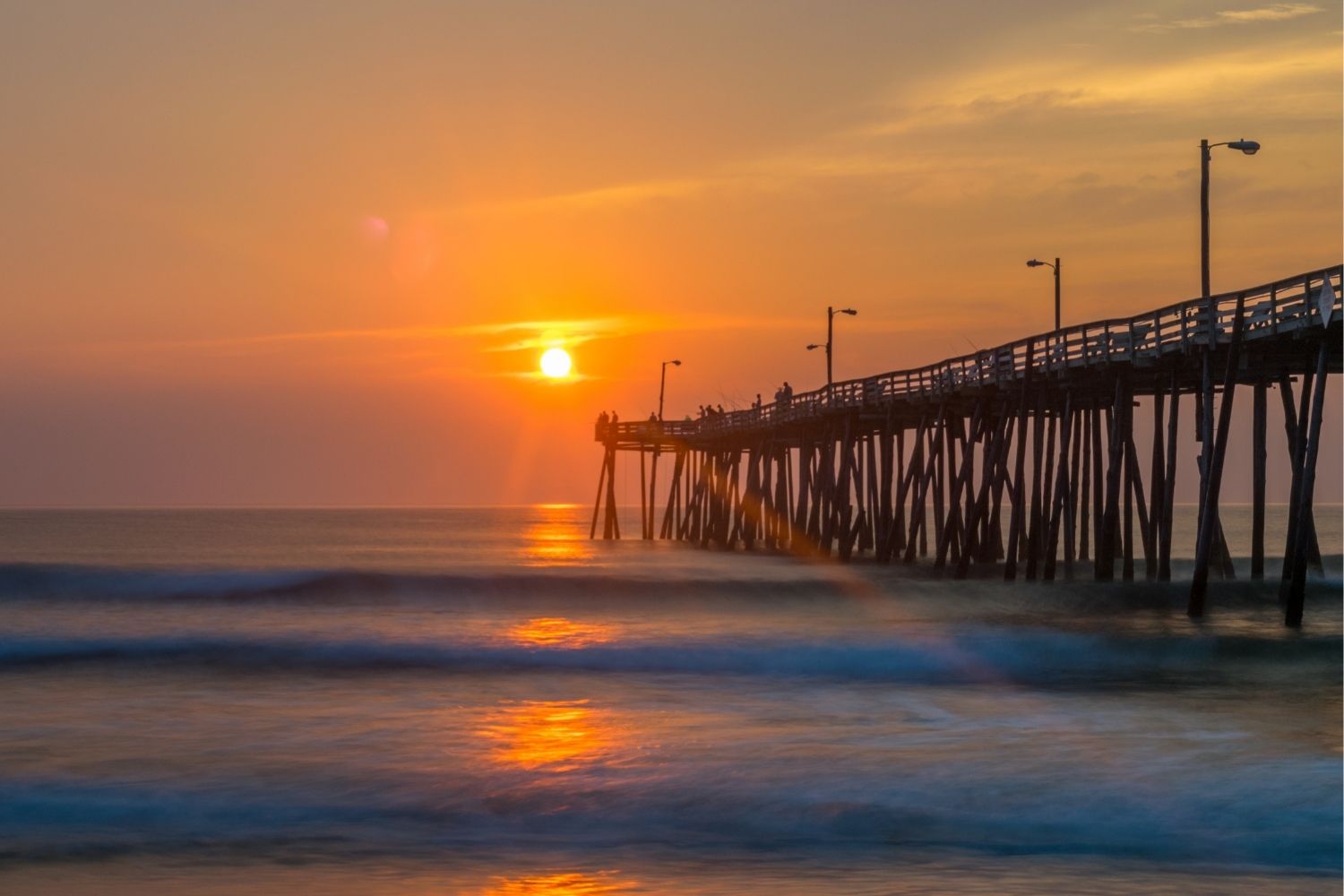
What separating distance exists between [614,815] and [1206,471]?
53.4 ft

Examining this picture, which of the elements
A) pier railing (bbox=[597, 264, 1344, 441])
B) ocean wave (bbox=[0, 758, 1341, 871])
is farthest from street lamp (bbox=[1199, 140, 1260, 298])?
ocean wave (bbox=[0, 758, 1341, 871])

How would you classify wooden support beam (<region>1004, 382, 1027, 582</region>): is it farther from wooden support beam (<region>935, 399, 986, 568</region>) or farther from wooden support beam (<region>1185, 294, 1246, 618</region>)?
wooden support beam (<region>1185, 294, 1246, 618</region>)

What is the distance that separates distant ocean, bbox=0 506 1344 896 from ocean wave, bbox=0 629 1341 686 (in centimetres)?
11

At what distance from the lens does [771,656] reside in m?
26.7

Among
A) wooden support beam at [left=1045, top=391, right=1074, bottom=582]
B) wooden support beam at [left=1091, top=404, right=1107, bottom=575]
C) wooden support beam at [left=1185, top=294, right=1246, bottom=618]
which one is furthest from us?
wooden support beam at [left=1091, top=404, right=1107, bottom=575]


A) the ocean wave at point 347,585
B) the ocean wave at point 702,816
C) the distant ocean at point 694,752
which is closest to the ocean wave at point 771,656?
the distant ocean at point 694,752

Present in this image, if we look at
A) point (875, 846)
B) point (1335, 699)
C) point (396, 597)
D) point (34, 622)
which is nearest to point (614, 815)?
point (875, 846)

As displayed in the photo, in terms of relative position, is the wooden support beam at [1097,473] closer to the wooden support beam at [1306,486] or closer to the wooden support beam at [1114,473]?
the wooden support beam at [1114,473]

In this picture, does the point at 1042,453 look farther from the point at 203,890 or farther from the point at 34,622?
the point at 203,890

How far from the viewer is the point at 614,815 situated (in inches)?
532

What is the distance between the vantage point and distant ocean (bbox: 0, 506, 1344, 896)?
468 inches

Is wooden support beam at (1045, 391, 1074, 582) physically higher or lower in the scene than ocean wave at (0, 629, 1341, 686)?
higher

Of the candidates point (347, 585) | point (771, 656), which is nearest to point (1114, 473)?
point (771, 656)

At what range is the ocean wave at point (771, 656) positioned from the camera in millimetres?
24094
